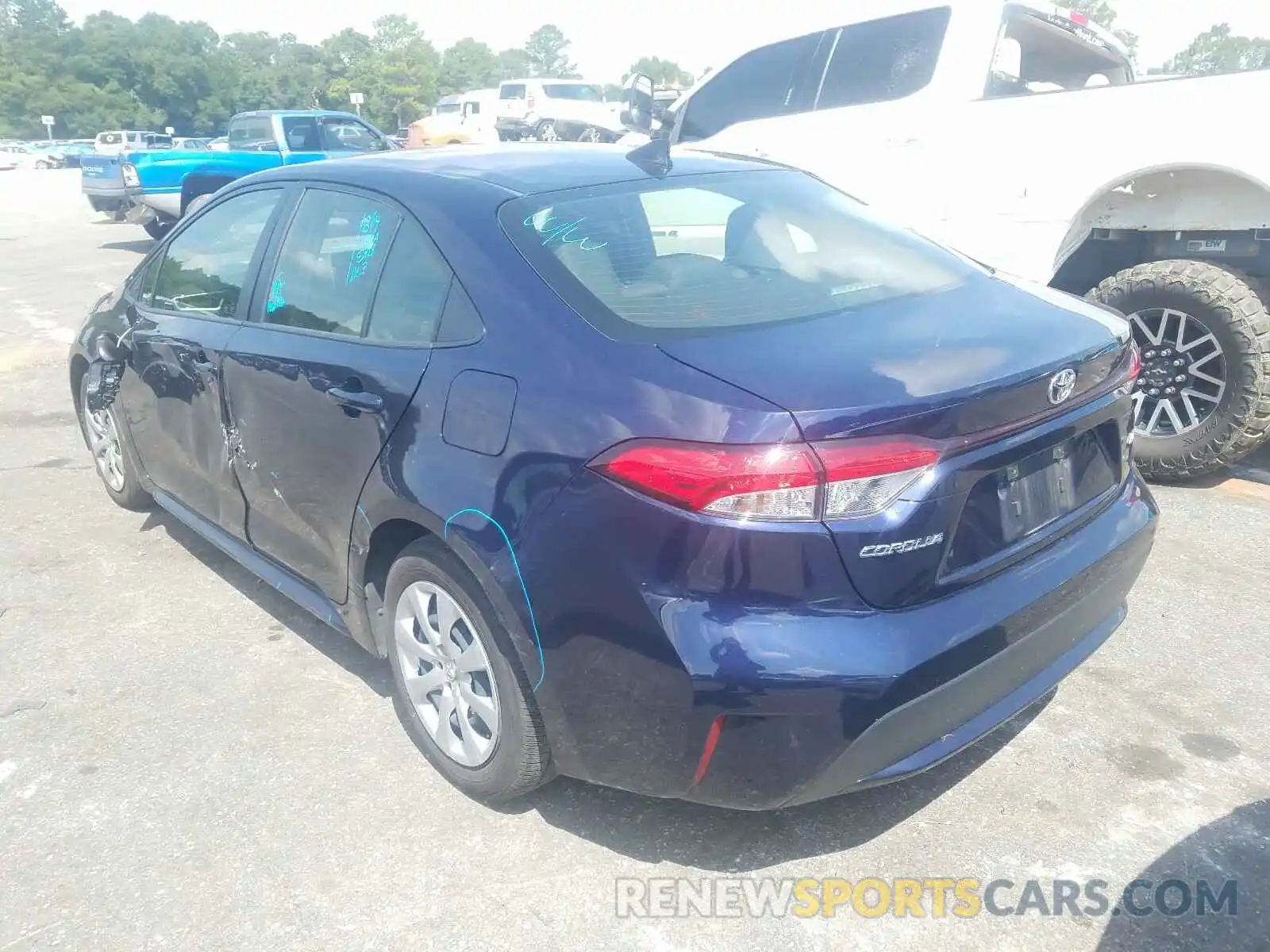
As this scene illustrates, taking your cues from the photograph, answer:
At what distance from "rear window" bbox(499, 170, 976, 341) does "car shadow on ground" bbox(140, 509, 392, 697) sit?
5.26ft

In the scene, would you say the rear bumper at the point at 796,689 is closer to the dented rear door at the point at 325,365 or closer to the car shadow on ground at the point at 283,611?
the dented rear door at the point at 325,365

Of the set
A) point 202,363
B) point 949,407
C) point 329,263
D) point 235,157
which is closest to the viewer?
point 949,407

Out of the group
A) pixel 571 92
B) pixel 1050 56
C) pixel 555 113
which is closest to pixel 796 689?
pixel 1050 56

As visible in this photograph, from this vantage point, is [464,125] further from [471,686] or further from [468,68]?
[468,68]

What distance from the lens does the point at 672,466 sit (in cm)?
213

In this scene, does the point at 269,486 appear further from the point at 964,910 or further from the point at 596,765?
the point at 964,910

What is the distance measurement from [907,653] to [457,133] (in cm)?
2686

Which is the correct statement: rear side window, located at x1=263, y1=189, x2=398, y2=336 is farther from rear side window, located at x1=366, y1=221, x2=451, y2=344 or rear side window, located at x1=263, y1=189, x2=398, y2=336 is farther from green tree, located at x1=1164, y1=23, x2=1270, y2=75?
green tree, located at x1=1164, y1=23, x2=1270, y2=75

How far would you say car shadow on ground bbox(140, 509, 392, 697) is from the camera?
11.6 ft

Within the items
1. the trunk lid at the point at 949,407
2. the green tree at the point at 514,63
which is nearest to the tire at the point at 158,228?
the trunk lid at the point at 949,407

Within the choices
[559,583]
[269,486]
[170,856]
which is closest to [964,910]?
[559,583]

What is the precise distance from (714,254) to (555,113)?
86.7 feet

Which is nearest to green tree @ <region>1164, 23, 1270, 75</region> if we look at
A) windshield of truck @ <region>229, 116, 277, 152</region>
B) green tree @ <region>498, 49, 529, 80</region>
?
windshield of truck @ <region>229, 116, 277, 152</region>

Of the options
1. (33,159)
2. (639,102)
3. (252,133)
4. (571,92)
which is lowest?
(33,159)
